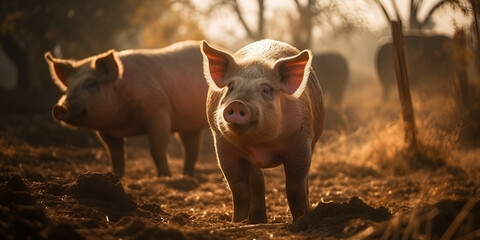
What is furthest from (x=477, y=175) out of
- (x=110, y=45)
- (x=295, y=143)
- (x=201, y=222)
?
(x=110, y=45)

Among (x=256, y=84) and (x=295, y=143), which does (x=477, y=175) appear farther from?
(x=256, y=84)

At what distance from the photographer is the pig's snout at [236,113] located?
14.1 feet

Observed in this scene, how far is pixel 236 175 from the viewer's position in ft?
17.2

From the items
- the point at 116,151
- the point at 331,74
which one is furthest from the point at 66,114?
the point at 331,74

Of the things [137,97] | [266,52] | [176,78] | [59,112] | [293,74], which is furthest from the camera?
[176,78]

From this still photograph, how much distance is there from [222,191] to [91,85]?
6.88ft

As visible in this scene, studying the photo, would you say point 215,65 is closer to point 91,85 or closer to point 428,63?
point 91,85

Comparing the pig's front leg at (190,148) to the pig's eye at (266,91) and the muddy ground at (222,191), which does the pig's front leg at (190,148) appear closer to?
the muddy ground at (222,191)

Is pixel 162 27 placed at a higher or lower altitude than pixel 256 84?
higher

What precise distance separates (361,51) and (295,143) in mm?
77880

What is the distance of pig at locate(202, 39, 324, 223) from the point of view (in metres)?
4.62

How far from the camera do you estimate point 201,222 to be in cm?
511

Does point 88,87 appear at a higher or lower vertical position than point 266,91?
higher

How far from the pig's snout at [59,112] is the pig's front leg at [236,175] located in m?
2.83
